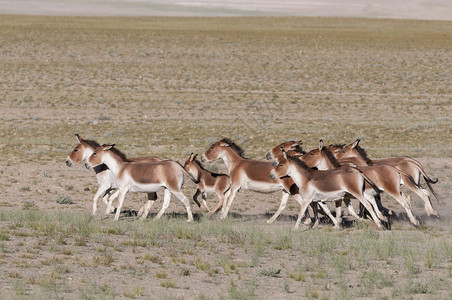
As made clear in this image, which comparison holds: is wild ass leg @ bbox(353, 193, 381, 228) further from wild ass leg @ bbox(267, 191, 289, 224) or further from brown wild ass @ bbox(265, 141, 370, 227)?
wild ass leg @ bbox(267, 191, 289, 224)

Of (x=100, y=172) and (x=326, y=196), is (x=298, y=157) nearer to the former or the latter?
(x=326, y=196)

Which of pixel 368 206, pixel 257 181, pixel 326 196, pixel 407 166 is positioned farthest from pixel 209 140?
pixel 368 206

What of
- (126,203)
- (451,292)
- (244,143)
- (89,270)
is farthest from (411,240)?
(244,143)

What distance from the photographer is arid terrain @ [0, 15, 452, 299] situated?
34.7ft

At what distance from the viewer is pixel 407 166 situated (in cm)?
1617

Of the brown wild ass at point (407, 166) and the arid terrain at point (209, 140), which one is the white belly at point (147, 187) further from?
the brown wild ass at point (407, 166)

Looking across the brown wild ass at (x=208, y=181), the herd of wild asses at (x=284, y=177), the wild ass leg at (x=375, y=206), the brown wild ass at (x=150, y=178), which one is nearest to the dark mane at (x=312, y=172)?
the herd of wild asses at (x=284, y=177)

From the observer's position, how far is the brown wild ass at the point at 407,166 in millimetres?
15578

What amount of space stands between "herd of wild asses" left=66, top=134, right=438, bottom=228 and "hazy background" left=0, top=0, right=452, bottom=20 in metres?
148

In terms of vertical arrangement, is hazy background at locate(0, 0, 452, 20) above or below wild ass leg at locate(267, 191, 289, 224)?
below

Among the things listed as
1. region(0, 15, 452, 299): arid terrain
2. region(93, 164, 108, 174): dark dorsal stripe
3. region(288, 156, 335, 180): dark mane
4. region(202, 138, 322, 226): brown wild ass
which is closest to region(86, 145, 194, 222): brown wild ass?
region(0, 15, 452, 299): arid terrain

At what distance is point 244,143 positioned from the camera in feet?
94.6

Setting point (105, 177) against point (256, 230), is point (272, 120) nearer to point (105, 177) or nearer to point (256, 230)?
point (105, 177)

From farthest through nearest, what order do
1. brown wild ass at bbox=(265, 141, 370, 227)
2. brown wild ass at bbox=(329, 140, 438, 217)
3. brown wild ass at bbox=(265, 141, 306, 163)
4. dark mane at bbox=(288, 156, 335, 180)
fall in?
1. brown wild ass at bbox=(265, 141, 306, 163)
2. brown wild ass at bbox=(329, 140, 438, 217)
3. brown wild ass at bbox=(265, 141, 370, 227)
4. dark mane at bbox=(288, 156, 335, 180)
